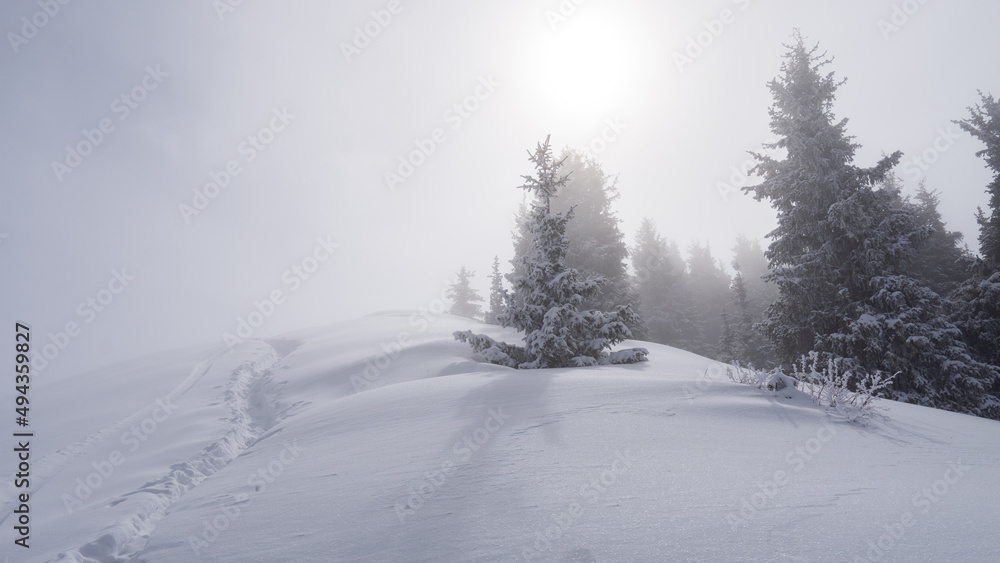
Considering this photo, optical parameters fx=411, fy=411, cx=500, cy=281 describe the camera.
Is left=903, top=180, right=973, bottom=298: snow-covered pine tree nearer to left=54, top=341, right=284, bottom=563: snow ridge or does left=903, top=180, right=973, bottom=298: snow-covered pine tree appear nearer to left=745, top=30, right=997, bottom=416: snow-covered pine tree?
left=745, top=30, right=997, bottom=416: snow-covered pine tree

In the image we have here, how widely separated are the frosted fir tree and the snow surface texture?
3.03 meters

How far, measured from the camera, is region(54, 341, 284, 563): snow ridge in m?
4.02

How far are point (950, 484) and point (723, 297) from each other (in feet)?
170

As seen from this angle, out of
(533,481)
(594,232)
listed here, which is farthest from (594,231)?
(533,481)

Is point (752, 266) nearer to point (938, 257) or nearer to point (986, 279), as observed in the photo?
point (938, 257)

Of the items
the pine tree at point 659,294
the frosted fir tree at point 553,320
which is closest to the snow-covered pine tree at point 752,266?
the pine tree at point 659,294

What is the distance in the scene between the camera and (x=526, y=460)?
4.27m

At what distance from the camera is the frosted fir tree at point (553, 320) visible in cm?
1135

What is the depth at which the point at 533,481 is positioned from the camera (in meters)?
3.79

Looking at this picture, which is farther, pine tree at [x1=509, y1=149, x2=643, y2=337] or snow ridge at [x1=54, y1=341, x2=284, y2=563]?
pine tree at [x1=509, y1=149, x2=643, y2=337]

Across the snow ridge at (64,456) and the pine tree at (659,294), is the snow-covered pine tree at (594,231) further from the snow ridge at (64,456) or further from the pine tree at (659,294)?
the snow ridge at (64,456)

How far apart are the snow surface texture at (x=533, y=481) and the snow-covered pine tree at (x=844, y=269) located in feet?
21.1

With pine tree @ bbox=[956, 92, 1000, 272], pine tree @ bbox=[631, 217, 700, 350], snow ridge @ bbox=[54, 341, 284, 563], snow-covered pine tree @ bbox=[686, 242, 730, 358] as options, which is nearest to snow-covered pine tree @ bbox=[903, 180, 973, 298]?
pine tree @ bbox=[956, 92, 1000, 272]

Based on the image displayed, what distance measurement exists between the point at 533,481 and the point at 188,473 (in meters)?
5.64
